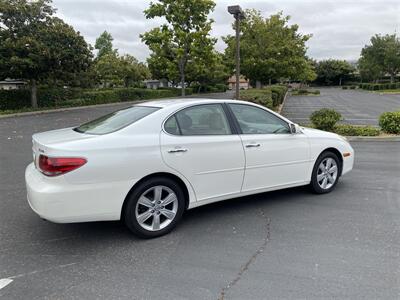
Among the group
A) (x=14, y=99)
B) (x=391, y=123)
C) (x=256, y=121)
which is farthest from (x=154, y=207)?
(x=14, y=99)

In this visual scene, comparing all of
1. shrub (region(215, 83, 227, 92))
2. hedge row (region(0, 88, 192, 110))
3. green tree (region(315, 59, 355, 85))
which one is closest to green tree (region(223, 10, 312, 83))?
hedge row (region(0, 88, 192, 110))

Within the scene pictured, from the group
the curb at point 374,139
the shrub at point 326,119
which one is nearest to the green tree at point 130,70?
the shrub at point 326,119

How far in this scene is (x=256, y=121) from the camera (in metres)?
4.45

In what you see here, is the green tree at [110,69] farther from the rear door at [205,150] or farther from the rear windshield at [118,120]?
the rear door at [205,150]

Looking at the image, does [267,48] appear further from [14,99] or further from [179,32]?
[14,99]

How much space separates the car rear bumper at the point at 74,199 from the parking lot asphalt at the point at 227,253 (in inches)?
15.3

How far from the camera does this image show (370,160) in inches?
282

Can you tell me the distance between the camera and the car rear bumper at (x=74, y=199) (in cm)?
313

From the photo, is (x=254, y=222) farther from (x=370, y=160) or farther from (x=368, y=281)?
(x=370, y=160)

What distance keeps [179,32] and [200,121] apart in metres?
19.8

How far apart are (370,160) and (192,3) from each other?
60.8ft

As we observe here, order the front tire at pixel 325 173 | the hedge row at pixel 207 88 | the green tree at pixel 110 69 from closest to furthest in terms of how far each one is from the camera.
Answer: the front tire at pixel 325 173, the green tree at pixel 110 69, the hedge row at pixel 207 88

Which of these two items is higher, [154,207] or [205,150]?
[205,150]

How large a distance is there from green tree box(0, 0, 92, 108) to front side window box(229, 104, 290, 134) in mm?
18382
